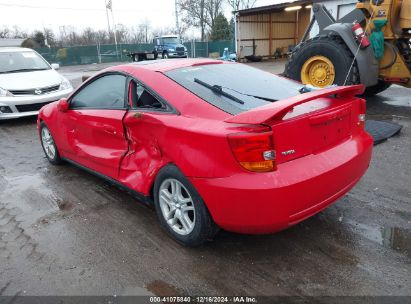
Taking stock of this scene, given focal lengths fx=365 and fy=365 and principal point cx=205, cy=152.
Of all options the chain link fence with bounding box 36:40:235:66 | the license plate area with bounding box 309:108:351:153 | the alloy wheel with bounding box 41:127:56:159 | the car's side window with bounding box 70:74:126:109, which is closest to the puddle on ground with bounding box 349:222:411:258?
the license plate area with bounding box 309:108:351:153

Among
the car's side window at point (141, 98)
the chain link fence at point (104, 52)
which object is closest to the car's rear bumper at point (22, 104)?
the car's side window at point (141, 98)

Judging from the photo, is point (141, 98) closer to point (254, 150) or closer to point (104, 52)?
point (254, 150)

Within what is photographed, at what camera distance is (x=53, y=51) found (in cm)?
3591

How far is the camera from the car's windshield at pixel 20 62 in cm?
863

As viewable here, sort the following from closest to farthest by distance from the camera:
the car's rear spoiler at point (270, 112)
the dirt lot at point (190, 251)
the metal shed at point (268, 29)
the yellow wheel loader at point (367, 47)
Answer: the car's rear spoiler at point (270, 112), the dirt lot at point (190, 251), the yellow wheel loader at point (367, 47), the metal shed at point (268, 29)

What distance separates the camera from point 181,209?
9.71 feet

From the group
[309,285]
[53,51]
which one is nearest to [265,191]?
[309,285]

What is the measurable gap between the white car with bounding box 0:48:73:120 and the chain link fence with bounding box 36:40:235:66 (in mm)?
24424

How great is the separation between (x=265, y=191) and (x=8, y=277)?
6.69 feet

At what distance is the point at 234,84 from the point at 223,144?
969 millimetres

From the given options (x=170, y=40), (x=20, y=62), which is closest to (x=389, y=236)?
(x=20, y=62)

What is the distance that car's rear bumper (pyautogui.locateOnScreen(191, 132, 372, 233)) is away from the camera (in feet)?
7.81

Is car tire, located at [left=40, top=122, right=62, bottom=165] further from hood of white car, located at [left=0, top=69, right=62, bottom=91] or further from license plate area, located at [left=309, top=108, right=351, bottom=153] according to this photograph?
license plate area, located at [left=309, top=108, right=351, bottom=153]

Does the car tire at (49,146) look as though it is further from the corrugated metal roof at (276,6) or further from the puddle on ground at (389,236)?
the corrugated metal roof at (276,6)
